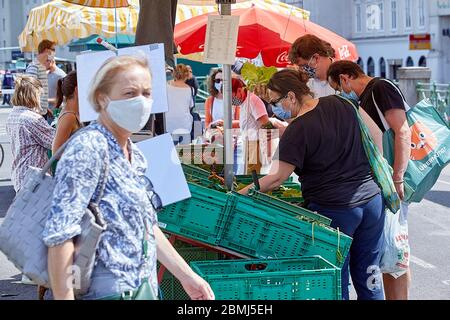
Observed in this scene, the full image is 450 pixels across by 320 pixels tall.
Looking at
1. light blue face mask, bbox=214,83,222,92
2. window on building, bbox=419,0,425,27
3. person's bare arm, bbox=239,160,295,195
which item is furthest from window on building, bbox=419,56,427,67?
person's bare arm, bbox=239,160,295,195

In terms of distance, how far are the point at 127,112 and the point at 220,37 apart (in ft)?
9.81

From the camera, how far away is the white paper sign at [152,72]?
547 cm

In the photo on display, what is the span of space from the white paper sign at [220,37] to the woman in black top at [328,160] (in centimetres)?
85

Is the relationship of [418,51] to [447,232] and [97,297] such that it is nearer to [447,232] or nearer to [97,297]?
[447,232]

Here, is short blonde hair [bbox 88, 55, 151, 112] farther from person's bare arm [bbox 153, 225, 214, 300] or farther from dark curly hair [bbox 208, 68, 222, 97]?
dark curly hair [bbox 208, 68, 222, 97]

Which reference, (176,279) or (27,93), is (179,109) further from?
(176,279)

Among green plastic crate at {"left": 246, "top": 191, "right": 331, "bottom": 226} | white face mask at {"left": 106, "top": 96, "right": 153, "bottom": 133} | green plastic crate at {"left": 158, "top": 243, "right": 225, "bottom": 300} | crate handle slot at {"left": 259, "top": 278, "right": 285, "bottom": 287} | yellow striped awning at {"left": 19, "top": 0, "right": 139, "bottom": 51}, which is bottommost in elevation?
green plastic crate at {"left": 158, "top": 243, "right": 225, "bottom": 300}

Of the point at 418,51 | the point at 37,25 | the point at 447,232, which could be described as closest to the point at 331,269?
the point at 447,232

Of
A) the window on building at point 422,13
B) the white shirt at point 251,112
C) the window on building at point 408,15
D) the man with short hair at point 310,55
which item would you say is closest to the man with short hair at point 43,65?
the white shirt at point 251,112

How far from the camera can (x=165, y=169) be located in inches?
192

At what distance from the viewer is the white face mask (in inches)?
134

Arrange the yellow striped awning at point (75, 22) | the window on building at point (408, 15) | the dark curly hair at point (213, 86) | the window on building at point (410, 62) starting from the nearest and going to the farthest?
the dark curly hair at point (213, 86) < the yellow striped awning at point (75, 22) < the window on building at point (410, 62) < the window on building at point (408, 15)

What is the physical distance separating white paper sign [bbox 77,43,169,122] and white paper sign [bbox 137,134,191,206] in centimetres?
59

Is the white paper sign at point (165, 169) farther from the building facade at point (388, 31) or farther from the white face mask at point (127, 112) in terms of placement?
the building facade at point (388, 31)
